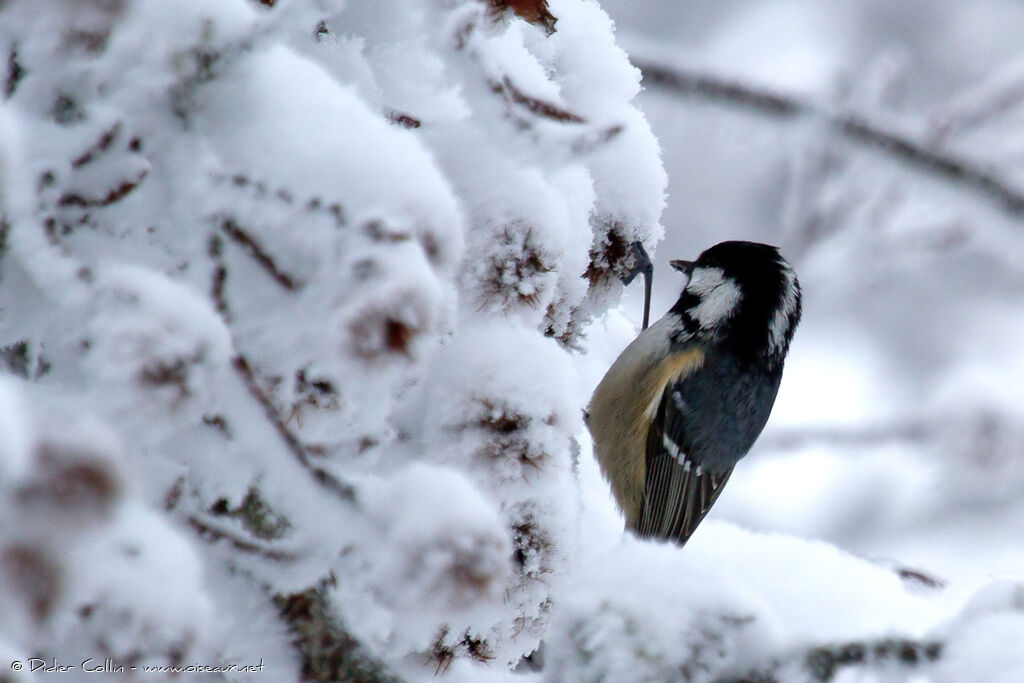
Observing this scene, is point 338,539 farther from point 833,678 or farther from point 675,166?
point 675,166

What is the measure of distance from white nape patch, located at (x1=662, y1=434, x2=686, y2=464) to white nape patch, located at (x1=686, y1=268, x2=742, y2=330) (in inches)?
11.6

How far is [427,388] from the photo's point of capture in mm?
1023

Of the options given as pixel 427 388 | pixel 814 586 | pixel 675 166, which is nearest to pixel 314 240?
pixel 427 388

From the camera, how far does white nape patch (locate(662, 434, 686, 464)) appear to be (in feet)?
8.63

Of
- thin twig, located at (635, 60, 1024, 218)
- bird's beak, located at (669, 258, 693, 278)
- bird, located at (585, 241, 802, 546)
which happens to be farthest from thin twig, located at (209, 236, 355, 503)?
bird's beak, located at (669, 258, 693, 278)

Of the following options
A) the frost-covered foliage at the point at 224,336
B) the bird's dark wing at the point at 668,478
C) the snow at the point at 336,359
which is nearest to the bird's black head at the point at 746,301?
the bird's dark wing at the point at 668,478

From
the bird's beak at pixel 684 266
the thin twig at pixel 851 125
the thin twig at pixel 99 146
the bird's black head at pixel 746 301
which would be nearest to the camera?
the thin twig at pixel 99 146

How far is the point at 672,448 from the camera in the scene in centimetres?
263

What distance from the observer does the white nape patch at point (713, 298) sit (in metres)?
2.58

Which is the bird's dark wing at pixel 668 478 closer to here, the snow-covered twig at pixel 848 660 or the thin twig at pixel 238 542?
the snow-covered twig at pixel 848 660

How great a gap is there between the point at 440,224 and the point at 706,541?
131cm

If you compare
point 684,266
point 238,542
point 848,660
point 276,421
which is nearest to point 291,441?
point 276,421

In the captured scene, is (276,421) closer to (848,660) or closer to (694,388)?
(848,660)

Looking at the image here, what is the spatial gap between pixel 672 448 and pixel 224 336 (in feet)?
7.07
